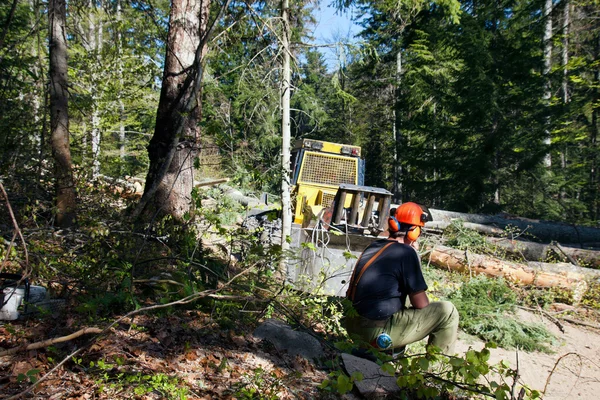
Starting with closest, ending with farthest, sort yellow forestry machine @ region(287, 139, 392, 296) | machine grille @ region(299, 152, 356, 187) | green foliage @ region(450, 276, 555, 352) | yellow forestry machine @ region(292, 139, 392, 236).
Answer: green foliage @ region(450, 276, 555, 352) < yellow forestry machine @ region(287, 139, 392, 296) < yellow forestry machine @ region(292, 139, 392, 236) < machine grille @ region(299, 152, 356, 187)

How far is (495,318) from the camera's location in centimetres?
737

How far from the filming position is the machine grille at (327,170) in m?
11.4

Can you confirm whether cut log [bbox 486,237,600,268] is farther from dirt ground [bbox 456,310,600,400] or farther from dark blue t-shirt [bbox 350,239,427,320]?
dark blue t-shirt [bbox 350,239,427,320]

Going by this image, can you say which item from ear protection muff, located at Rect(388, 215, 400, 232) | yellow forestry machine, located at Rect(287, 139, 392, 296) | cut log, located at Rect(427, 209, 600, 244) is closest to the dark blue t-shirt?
ear protection muff, located at Rect(388, 215, 400, 232)

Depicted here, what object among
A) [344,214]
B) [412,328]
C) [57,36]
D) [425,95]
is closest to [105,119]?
[57,36]

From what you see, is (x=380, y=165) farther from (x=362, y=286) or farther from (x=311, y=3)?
(x=362, y=286)

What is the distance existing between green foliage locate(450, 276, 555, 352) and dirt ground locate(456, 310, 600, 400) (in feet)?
0.52

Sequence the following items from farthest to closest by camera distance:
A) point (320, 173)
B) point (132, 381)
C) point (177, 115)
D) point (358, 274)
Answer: point (320, 173)
point (177, 115)
point (358, 274)
point (132, 381)

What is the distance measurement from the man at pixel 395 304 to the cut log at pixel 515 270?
20.2ft

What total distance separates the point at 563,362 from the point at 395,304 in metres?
3.89

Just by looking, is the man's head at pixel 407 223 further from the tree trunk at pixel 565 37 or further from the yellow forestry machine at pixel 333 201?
the tree trunk at pixel 565 37

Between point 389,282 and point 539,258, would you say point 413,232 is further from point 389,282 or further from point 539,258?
point 539,258

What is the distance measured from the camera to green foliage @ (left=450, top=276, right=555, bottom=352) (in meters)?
6.92

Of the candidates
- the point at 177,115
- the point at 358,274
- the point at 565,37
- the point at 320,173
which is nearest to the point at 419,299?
the point at 358,274
